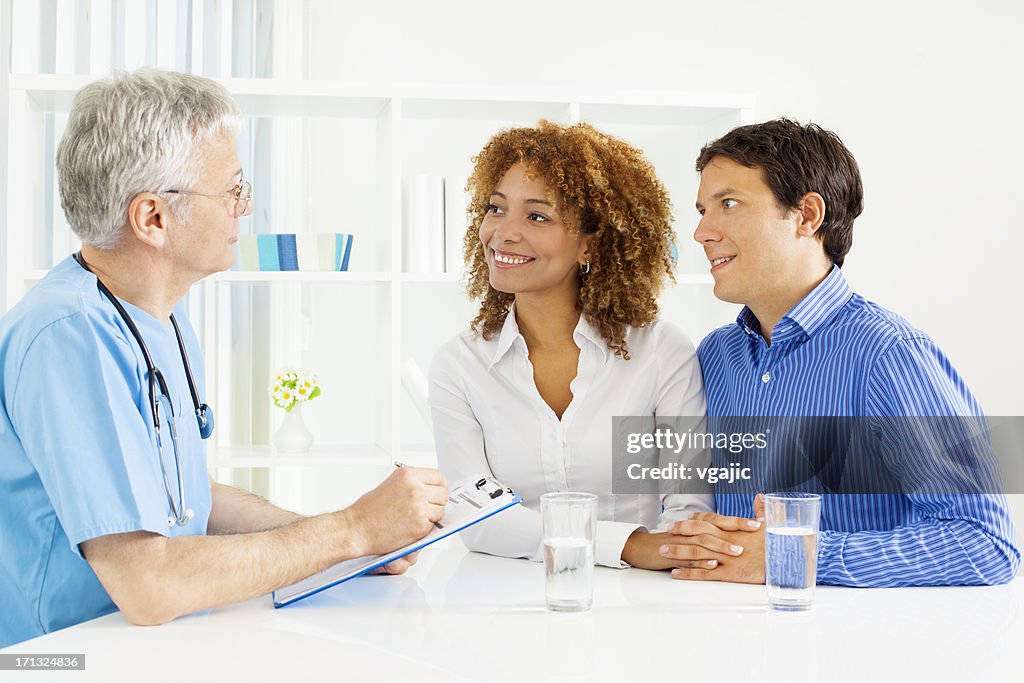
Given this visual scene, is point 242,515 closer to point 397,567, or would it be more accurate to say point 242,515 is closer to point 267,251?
point 397,567

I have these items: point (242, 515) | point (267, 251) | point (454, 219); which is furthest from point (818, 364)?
point (267, 251)

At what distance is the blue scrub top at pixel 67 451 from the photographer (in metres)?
1.20

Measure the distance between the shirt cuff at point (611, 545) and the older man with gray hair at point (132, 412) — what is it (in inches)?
12.4

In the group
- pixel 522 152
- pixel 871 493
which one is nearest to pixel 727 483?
pixel 871 493

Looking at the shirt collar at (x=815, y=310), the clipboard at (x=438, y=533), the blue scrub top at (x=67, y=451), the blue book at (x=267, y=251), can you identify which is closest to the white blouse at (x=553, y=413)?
the shirt collar at (x=815, y=310)

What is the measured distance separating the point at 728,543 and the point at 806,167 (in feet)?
2.64

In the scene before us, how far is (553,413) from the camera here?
6.40 feet

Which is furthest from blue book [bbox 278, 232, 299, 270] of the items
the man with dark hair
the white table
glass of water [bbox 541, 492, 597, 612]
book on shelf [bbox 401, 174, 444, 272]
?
glass of water [bbox 541, 492, 597, 612]

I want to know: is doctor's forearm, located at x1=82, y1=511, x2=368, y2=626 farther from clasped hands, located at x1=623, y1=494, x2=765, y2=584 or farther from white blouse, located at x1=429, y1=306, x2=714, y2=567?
white blouse, located at x1=429, y1=306, x2=714, y2=567

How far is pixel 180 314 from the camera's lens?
1.76 m

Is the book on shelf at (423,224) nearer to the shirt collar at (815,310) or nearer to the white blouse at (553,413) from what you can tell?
the white blouse at (553,413)

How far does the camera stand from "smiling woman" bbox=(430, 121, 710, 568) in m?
1.95

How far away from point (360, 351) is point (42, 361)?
2.34 m

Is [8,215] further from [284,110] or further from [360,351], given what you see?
[360,351]
